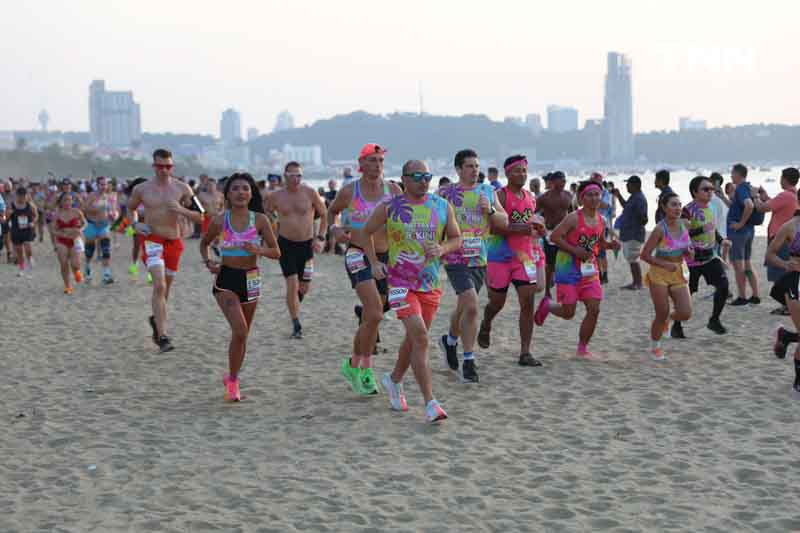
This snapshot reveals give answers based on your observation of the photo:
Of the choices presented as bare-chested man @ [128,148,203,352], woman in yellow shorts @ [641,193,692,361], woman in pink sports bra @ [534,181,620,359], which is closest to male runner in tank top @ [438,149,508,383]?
woman in pink sports bra @ [534,181,620,359]

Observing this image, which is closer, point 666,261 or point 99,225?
point 666,261

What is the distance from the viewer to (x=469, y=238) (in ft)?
25.1

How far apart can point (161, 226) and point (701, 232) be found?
17.1 feet

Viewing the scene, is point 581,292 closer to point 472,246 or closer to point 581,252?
point 581,252

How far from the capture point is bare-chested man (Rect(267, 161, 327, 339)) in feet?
32.1

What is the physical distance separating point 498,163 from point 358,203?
188 metres

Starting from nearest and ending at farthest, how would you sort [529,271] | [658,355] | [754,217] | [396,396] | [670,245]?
1. [396,396]
2. [529,271]
3. [670,245]
4. [658,355]
5. [754,217]

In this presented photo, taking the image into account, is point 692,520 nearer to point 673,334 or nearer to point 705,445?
point 705,445

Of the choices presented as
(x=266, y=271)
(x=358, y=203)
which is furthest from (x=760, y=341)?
(x=266, y=271)

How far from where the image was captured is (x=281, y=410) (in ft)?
23.5

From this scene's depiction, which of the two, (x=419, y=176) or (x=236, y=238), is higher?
(x=419, y=176)

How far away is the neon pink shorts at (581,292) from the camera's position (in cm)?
838

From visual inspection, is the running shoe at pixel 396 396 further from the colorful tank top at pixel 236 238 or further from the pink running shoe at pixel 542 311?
the pink running shoe at pixel 542 311

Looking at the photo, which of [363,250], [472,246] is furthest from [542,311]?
[363,250]
